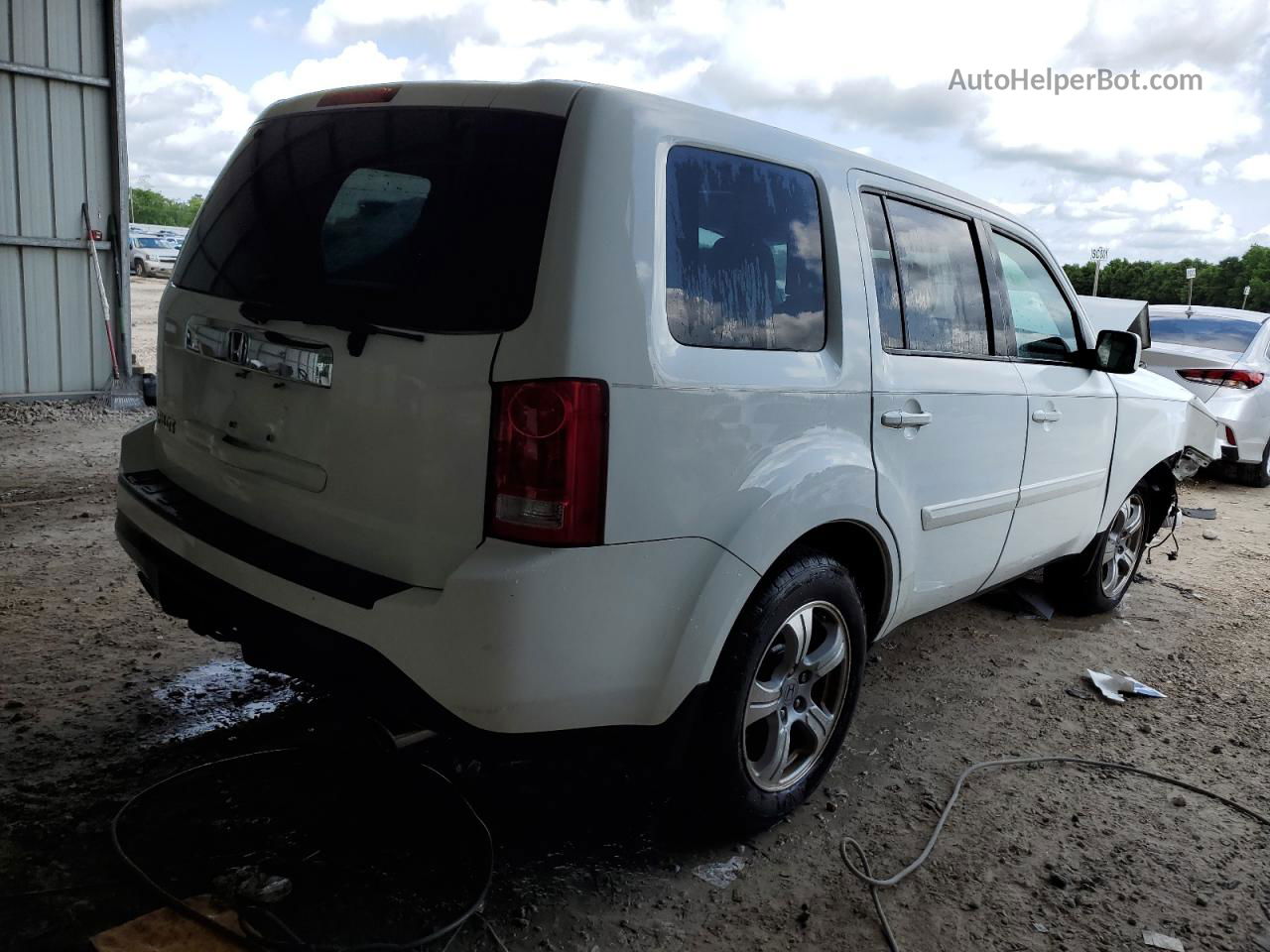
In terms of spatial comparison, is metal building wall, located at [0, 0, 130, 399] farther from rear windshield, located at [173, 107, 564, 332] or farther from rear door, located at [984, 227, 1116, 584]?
rear door, located at [984, 227, 1116, 584]

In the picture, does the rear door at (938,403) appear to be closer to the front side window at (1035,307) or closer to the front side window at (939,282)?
the front side window at (939,282)

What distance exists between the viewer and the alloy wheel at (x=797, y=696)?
8.95ft

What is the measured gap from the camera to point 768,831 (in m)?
2.88

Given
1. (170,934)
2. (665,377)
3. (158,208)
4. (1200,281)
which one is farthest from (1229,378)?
(158,208)

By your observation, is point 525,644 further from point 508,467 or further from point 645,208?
point 645,208

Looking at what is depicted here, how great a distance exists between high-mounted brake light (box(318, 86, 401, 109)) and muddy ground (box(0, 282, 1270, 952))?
1.59 m

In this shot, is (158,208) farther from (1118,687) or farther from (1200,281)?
(1118,687)

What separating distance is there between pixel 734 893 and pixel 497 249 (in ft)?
5.51

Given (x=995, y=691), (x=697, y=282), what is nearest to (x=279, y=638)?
(x=697, y=282)

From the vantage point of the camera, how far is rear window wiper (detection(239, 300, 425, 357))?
2.21 meters

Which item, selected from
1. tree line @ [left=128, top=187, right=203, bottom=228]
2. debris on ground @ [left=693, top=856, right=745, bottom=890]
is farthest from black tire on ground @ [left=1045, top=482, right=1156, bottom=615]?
tree line @ [left=128, top=187, right=203, bottom=228]

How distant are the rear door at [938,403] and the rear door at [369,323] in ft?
4.14

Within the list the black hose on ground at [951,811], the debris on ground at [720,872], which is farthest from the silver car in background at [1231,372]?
the debris on ground at [720,872]

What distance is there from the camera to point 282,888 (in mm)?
2354
